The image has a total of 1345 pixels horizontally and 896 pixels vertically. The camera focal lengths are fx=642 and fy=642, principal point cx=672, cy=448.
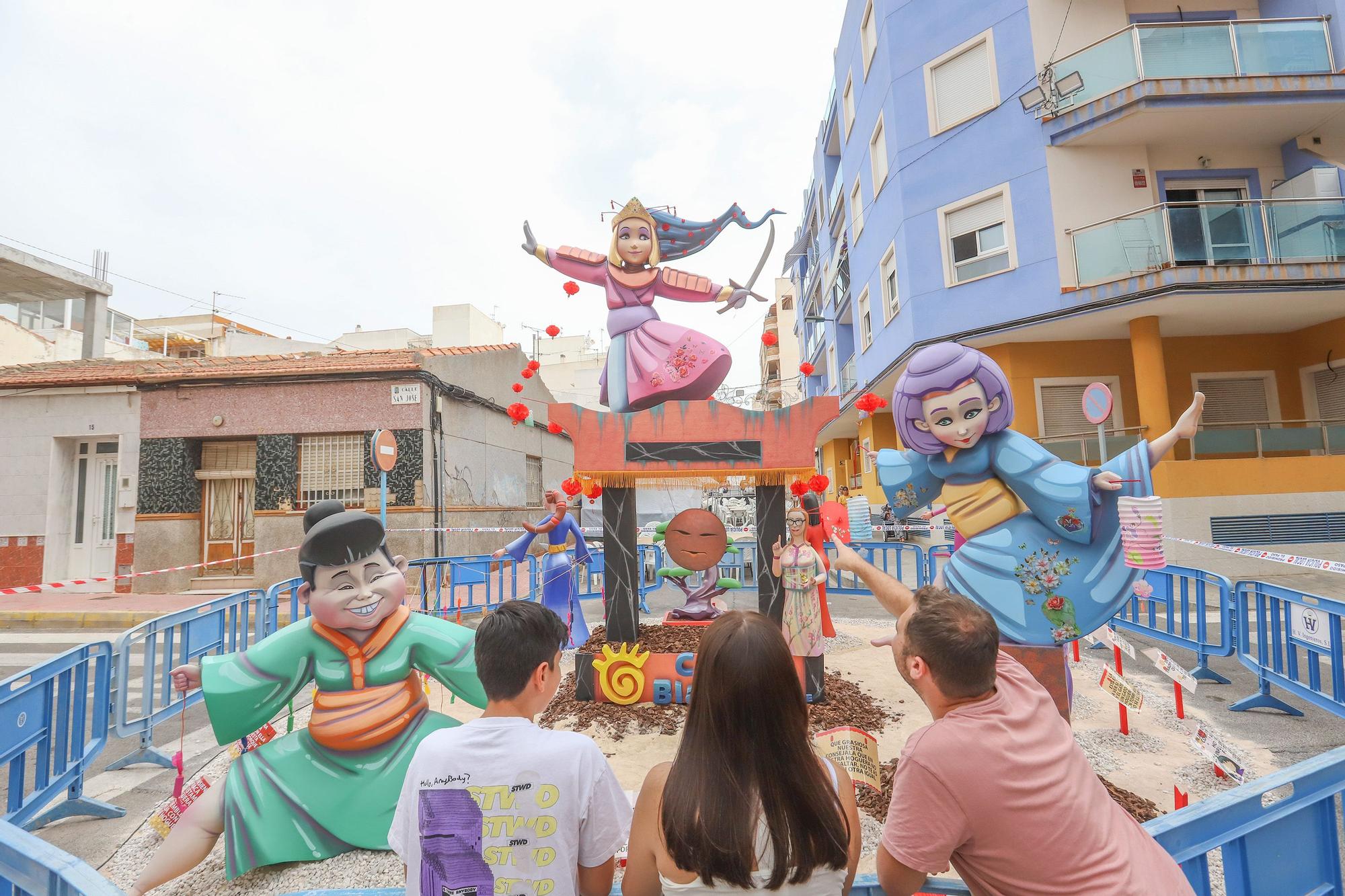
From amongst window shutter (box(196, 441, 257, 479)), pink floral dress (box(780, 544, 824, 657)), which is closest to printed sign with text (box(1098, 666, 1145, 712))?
pink floral dress (box(780, 544, 824, 657))

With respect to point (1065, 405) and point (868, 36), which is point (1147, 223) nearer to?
point (1065, 405)

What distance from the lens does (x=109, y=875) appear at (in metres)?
3.16

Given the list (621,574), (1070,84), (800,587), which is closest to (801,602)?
(800,587)

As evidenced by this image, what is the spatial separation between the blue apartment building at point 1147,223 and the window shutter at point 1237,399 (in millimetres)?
35

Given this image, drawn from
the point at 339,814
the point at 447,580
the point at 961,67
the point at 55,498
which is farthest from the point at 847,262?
the point at 55,498

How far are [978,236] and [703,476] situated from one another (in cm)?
935

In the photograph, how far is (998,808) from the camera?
1.44 meters

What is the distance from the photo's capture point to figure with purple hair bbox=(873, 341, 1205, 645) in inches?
125

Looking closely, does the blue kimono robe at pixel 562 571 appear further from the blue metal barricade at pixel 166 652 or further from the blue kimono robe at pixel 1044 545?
the blue kimono robe at pixel 1044 545

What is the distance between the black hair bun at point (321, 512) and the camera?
331cm

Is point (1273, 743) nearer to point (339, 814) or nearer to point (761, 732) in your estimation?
point (761, 732)

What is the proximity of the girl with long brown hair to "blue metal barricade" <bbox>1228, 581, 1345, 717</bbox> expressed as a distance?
467cm

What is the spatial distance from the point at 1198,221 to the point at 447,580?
1318 cm

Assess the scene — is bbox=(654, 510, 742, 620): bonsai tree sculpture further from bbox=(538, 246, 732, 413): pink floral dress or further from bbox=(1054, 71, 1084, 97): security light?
bbox=(1054, 71, 1084, 97): security light
